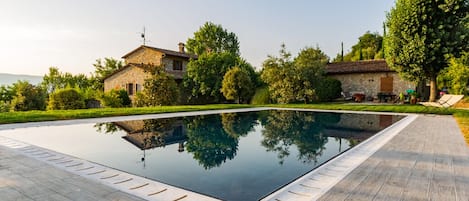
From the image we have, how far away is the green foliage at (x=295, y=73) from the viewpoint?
17062 mm

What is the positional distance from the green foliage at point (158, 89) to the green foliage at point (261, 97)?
688 cm

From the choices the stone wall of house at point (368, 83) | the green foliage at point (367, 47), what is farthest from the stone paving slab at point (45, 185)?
the green foliage at point (367, 47)

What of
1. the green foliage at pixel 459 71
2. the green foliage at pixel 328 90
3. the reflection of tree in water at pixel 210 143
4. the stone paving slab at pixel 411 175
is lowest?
the reflection of tree in water at pixel 210 143

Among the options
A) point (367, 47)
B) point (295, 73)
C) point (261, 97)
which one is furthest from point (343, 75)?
point (367, 47)

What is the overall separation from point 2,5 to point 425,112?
19.7m

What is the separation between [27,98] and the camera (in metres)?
15.2

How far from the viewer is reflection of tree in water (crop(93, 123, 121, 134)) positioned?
7727 mm

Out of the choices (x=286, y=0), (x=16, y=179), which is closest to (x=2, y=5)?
(x=16, y=179)

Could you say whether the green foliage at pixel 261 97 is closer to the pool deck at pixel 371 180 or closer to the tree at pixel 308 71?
the tree at pixel 308 71

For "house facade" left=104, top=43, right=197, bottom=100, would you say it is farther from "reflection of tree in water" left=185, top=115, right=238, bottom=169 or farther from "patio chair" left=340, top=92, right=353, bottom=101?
"reflection of tree in water" left=185, top=115, right=238, bottom=169

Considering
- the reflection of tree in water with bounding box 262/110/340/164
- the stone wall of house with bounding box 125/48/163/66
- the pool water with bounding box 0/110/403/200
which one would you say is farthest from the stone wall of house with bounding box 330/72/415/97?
the stone wall of house with bounding box 125/48/163/66

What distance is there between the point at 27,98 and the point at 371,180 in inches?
719

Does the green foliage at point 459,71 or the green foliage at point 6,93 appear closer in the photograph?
the green foliage at point 459,71

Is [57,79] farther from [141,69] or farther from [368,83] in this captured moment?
[368,83]
